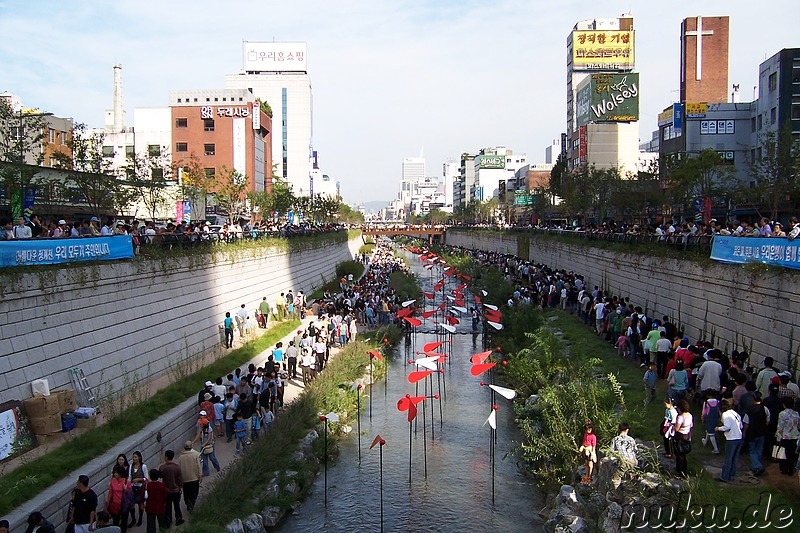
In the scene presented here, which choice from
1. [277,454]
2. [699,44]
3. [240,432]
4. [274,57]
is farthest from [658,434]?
[274,57]

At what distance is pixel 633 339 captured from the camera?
21656mm

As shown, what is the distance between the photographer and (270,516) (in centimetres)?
1377

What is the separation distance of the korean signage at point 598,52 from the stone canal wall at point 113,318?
9404 cm

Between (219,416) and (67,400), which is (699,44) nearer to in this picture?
(219,416)

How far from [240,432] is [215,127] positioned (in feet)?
215

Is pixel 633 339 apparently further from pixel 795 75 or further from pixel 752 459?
pixel 795 75

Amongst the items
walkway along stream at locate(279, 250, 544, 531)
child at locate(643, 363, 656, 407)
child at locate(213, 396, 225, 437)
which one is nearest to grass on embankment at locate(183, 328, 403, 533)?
walkway along stream at locate(279, 250, 544, 531)

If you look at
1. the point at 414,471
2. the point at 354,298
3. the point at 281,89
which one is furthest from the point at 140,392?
the point at 281,89

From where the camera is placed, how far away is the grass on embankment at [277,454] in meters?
12.4

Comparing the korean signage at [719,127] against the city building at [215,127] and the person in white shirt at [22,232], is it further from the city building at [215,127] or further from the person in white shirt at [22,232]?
the person in white shirt at [22,232]

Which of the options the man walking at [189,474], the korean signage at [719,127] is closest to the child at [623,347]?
the man walking at [189,474]

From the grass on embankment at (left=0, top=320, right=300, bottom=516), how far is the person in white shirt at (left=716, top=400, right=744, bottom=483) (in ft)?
37.3

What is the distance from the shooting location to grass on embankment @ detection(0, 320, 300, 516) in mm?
10789

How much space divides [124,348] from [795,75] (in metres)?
51.5
